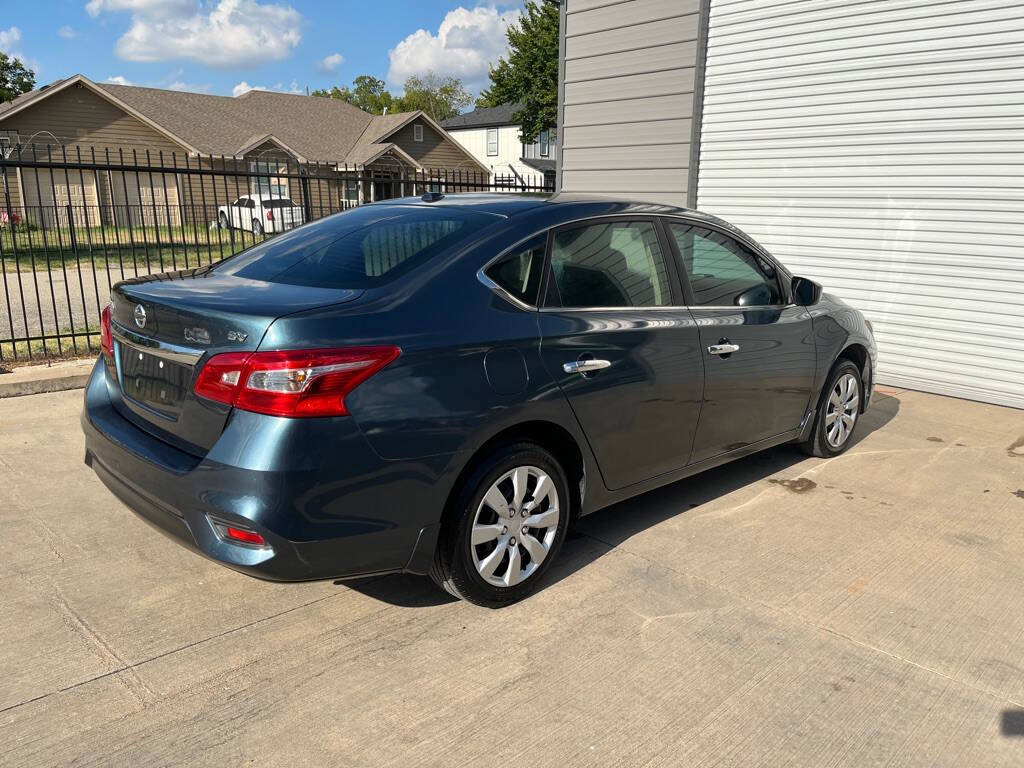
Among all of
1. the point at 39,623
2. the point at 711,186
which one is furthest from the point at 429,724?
the point at 711,186

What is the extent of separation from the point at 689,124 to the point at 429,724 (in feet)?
25.9

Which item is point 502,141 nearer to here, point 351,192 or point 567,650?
point 351,192

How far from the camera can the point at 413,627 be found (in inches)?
121

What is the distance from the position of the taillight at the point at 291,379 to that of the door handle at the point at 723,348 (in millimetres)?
1981

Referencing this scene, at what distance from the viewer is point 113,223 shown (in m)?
17.4

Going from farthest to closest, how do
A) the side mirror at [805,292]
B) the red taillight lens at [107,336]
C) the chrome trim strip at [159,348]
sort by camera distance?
the side mirror at [805,292]
the red taillight lens at [107,336]
the chrome trim strip at [159,348]

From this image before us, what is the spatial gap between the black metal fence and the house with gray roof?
15.9 m

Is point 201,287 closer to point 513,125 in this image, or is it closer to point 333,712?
point 333,712

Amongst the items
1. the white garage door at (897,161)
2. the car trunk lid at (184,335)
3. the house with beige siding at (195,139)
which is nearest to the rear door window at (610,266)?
the car trunk lid at (184,335)

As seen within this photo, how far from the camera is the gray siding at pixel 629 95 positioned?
29.1 ft

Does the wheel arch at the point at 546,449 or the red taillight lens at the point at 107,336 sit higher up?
the red taillight lens at the point at 107,336

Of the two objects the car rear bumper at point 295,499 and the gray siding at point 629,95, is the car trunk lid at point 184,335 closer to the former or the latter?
the car rear bumper at point 295,499

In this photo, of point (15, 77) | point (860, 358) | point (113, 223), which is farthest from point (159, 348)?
point (15, 77)

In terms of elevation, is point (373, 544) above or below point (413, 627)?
above
